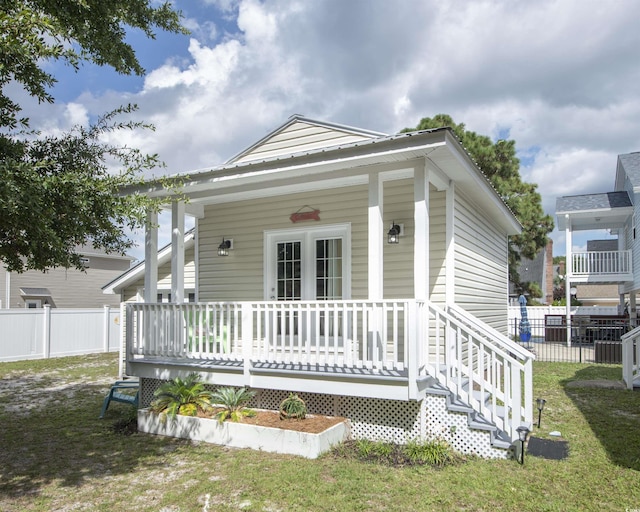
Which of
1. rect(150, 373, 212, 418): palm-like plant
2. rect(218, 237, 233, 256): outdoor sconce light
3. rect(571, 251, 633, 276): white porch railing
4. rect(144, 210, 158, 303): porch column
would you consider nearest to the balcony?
rect(571, 251, 633, 276): white porch railing

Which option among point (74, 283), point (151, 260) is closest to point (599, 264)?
point (151, 260)

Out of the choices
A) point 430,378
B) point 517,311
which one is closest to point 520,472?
point 430,378

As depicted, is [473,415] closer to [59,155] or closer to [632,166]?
[59,155]

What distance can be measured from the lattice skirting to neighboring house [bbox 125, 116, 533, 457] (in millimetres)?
14

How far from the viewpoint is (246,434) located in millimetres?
5203

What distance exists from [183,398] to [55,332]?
11342 mm

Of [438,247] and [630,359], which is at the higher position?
[438,247]

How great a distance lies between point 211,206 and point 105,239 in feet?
10.5

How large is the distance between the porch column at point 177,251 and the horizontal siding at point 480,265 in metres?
4.23

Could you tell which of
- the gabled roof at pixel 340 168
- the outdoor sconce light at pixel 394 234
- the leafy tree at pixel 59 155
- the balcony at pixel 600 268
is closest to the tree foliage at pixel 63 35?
the leafy tree at pixel 59 155

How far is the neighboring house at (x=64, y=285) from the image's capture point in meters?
22.5

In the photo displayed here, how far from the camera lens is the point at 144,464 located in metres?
4.82

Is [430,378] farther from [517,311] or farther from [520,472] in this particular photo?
[517,311]

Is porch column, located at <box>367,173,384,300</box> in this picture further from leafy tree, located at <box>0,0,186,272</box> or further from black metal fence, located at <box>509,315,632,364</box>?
black metal fence, located at <box>509,315,632,364</box>
